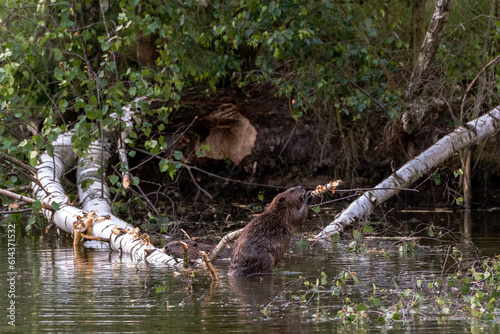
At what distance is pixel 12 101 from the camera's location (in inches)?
376

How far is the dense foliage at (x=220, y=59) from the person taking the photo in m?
9.38

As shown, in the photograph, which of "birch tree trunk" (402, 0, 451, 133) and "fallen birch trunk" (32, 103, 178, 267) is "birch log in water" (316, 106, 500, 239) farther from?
"fallen birch trunk" (32, 103, 178, 267)

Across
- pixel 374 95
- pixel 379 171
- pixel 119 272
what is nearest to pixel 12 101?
pixel 119 272

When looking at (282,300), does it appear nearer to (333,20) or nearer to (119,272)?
(119,272)

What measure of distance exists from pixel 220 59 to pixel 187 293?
736cm

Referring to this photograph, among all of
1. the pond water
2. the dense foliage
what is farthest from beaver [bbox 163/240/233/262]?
the dense foliage

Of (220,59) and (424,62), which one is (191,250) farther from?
(220,59)

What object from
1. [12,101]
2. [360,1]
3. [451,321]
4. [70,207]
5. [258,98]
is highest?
[360,1]

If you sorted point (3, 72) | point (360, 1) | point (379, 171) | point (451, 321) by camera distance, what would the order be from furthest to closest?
point (379, 171) < point (360, 1) < point (3, 72) < point (451, 321)

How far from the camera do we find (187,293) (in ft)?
21.6

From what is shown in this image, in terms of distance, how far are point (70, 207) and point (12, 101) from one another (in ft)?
5.43

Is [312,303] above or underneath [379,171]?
underneath

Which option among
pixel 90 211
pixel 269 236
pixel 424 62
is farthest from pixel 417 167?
pixel 90 211

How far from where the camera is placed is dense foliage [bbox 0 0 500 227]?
9.38 metres
